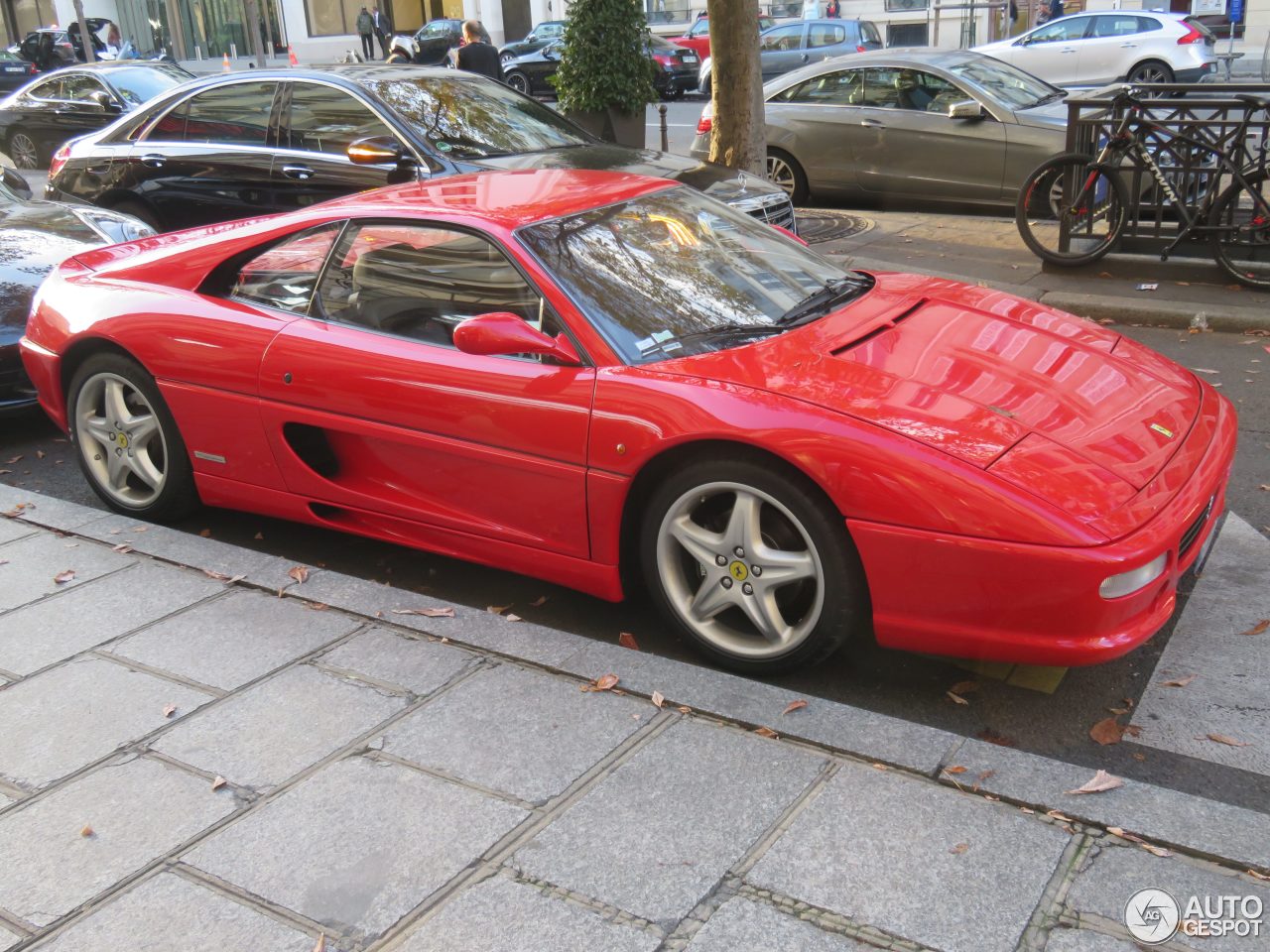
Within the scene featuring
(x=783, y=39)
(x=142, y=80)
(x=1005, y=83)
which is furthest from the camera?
(x=783, y=39)

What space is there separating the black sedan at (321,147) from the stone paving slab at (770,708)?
4.54 metres

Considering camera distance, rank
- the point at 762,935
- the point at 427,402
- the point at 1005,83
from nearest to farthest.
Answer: the point at 762,935 → the point at 427,402 → the point at 1005,83

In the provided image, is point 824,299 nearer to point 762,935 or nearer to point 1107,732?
point 1107,732

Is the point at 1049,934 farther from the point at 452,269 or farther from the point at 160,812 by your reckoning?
the point at 452,269

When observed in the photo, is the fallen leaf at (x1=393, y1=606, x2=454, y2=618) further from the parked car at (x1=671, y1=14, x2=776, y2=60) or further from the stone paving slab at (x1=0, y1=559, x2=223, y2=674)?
A: the parked car at (x1=671, y1=14, x2=776, y2=60)

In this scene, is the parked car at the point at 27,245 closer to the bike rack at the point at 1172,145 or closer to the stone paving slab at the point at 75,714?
the stone paving slab at the point at 75,714

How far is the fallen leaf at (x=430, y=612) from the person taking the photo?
3.80 meters

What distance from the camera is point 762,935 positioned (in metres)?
2.37

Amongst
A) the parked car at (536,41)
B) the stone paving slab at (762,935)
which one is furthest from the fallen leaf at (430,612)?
the parked car at (536,41)

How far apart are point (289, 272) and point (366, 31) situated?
35222mm

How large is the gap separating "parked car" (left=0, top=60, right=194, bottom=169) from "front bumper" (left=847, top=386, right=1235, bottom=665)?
1247 centimetres

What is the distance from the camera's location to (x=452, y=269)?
160 inches

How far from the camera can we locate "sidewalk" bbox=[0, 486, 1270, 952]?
2441 millimetres

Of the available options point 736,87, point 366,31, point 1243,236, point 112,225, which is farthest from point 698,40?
point 112,225
